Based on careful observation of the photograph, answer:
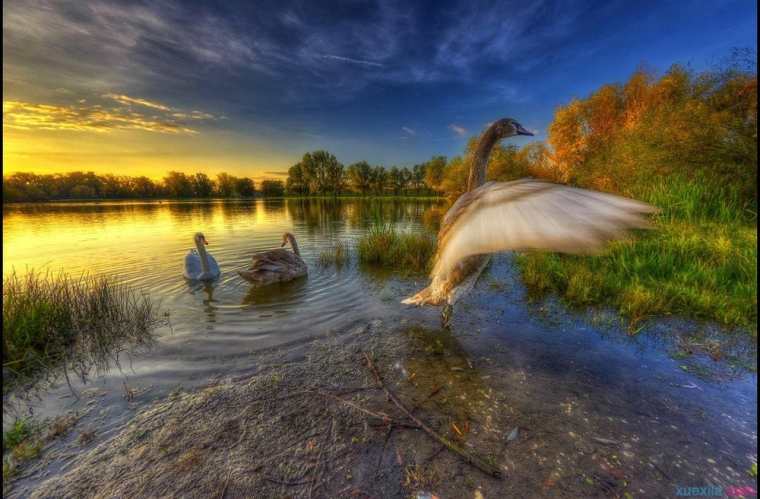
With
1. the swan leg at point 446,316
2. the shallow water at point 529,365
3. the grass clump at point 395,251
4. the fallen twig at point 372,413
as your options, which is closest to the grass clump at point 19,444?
the shallow water at point 529,365

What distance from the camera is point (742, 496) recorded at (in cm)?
198

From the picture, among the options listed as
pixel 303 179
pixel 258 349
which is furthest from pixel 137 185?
pixel 258 349

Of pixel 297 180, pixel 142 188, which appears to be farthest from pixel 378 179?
pixel 142 188

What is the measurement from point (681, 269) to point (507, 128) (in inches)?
225

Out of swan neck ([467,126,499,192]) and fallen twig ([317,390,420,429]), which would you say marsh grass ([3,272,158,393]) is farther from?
swan neck ([467,126,499,192])

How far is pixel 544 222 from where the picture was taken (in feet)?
5.26

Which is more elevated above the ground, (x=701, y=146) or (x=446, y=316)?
(x=701, y=146)

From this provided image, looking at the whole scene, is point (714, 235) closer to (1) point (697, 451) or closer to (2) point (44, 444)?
(1) point (697, 451)

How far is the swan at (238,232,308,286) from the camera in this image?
718cm

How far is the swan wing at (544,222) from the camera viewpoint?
1498 mm

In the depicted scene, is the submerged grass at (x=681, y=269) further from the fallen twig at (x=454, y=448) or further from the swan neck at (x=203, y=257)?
the swan neck at (x=203, y=257)

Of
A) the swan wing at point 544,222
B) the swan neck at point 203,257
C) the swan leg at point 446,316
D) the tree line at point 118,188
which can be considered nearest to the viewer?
the swan wing at point 544,222

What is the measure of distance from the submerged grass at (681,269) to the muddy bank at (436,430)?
1983mm

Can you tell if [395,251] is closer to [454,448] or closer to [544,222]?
[454,448]
